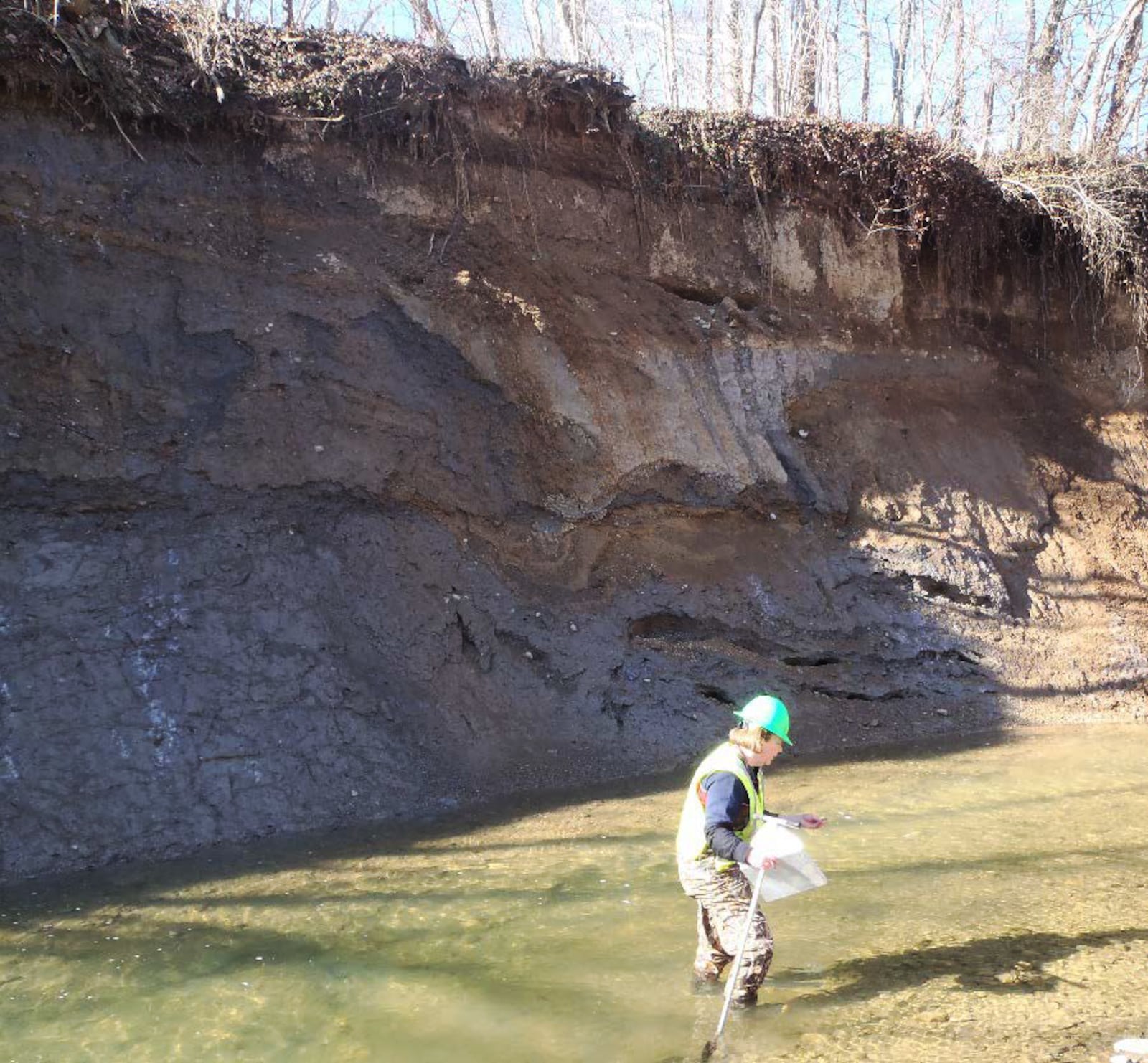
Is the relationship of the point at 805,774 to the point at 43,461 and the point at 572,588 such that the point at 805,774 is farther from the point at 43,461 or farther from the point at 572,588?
the point at 43,461

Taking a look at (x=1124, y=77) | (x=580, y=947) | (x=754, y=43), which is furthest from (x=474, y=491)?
(x=1124, y=77)

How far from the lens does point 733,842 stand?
4.28 meters

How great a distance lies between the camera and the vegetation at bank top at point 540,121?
8.95 m

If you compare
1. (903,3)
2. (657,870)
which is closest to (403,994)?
(657,870)

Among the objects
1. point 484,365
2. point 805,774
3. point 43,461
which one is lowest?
point 805,774

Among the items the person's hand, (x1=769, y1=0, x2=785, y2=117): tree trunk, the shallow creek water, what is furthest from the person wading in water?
(x1=769, y1=0, x2=785, y2=117): tree trunk

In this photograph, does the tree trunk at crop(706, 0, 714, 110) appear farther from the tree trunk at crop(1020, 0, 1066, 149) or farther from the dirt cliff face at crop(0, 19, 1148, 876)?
the dirt cliff face at crop(0, 19, 1148, 876)

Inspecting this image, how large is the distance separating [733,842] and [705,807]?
0.23 metres

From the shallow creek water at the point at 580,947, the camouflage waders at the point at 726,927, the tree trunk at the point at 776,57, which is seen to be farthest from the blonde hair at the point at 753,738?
the tree trunk at the point at 776,57

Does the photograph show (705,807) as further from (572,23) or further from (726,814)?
(572,23)

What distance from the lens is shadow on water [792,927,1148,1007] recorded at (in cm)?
452

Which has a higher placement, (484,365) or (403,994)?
(484,365)

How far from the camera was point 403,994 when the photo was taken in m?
4.68

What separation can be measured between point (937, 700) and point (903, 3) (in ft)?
40.9
